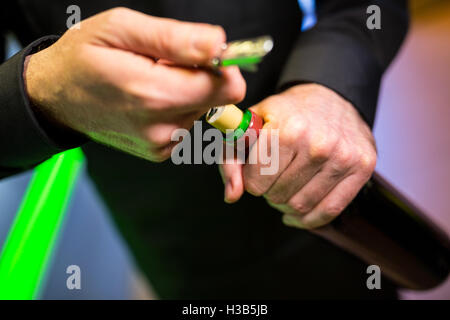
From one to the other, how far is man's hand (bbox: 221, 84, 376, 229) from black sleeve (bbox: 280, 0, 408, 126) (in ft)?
0.12

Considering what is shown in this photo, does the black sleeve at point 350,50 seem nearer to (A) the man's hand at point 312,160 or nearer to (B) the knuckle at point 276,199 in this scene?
(A) the man's hand at point 312,160

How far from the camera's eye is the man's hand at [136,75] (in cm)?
33

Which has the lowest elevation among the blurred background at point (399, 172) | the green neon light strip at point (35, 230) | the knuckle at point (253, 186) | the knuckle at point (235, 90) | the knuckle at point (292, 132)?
the blurred background at point (399, 172)

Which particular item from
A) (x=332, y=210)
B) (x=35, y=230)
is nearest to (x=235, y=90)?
(x=332, y=210)

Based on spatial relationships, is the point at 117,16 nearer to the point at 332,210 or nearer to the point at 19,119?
the point at 19,119

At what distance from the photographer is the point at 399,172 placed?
71.2 inches

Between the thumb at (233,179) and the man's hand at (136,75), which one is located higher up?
the man's hand at (136,75)

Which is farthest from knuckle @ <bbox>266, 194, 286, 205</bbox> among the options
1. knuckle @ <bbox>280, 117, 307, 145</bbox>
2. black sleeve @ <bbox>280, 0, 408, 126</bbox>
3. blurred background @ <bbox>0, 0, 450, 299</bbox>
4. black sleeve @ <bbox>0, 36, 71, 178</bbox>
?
blurred background @ <bbox>0, 0, 450, 299</bbox>

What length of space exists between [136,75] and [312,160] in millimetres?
302

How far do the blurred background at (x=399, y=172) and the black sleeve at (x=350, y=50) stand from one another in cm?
19

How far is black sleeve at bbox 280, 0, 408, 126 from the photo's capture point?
2.04 ft

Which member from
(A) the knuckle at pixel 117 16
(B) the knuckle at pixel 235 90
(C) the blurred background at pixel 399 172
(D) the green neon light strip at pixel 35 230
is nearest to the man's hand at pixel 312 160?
(B) the knuckle at pixel 235 90
